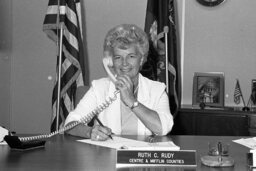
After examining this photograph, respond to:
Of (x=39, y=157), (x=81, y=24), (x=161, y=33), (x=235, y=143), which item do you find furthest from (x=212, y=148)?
(x=81, y=24)

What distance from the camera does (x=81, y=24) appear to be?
435 cm

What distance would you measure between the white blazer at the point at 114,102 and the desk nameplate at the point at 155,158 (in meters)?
0.92

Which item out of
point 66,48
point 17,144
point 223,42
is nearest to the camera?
point 17,144

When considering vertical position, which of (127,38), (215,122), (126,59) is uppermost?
(127,38)

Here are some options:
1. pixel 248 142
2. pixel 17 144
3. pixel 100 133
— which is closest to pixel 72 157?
pixel 17 144

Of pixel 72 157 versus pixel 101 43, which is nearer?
pixel 72 157

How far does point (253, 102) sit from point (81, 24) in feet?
6.35

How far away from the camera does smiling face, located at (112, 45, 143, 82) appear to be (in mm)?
2578

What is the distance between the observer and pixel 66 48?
417cm

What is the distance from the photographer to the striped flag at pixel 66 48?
13.5 feet

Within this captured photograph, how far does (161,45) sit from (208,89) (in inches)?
27.6

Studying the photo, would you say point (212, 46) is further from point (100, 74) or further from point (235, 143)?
point (235, 143)

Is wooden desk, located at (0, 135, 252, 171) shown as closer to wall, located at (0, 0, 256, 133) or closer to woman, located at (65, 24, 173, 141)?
woman, located at (65, 24, 173, 141)

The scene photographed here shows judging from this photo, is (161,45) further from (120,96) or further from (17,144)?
(17,144)
